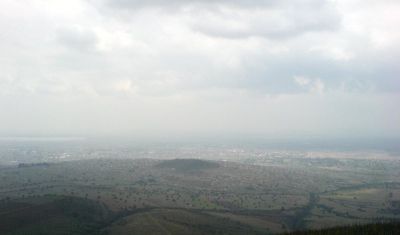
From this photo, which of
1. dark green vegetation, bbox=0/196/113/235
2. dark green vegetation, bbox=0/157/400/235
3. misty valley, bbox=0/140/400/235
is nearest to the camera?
dark green vegetation, bbox=0/196/113/235

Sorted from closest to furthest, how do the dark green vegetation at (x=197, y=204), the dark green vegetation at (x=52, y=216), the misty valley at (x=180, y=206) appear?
the dark green vegetation at (x=52, y=216) < the misty valley at (x=180, y=206) < the dark green vegetation at (x=197, y=204)

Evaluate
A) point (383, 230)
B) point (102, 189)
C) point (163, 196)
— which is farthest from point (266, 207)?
point (383, 230)

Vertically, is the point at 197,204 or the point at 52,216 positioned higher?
the point at 52,216

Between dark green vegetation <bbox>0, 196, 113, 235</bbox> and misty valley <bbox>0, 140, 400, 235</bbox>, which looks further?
misty valley <bbox>0, 140, 400, 235</bbox>

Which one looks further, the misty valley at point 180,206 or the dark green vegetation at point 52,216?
the misty valley at point 180,206

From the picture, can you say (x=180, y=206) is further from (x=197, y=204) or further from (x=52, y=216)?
(x=52, y=216)

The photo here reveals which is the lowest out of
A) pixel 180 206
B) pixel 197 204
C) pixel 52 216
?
pixel 197 204

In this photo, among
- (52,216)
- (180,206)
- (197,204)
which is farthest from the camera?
(197,204)

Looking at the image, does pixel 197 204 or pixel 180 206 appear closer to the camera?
pixel 180 206

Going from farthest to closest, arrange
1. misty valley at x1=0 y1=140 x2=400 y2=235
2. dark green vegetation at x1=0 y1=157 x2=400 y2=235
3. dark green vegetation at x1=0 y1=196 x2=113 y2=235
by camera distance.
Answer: dark green vegetation at x1=0 y1=157 x2=400 y2=235
misty valley at x1=0 y1=140 x2=400 y2=235
dark green vegetation at x1=0 y1=196 x2=113 y2=235

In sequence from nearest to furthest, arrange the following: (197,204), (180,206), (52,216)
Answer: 1. (52,216)
2. (180,206)
3. (197,204)

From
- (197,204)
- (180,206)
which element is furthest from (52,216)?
(197,204)
